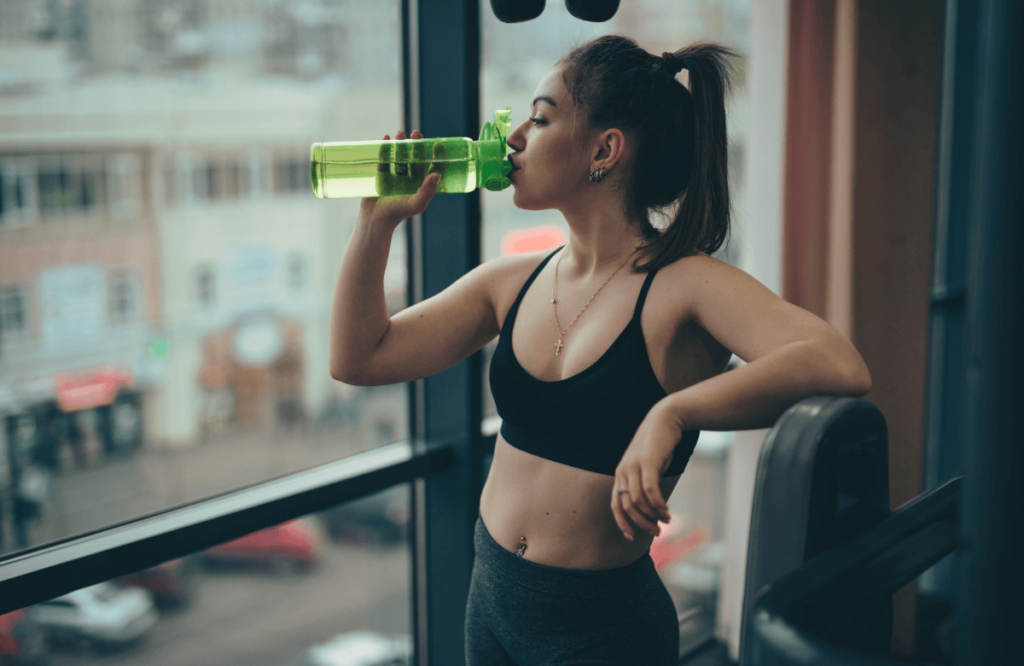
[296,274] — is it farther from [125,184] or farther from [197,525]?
[197,525]

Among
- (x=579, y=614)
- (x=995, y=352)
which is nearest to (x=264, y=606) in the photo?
(x=579, y=614)

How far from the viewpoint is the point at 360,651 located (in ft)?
6.13

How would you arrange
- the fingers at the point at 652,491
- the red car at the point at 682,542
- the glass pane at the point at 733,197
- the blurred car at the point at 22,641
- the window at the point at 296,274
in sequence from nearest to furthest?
the fingers at the point at 652,491
the blurred car at the point at 22,641
the glass pane at the point at 733,197
the window at the point at 296,274
the red car at the point at 682,542

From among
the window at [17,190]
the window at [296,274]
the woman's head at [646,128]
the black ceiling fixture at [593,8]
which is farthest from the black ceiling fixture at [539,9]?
the window at [296,274]

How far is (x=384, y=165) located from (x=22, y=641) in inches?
35.2

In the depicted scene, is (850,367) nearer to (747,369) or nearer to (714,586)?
(747,369)

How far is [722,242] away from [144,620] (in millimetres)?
1172

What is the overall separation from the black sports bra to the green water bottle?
0.22 meters

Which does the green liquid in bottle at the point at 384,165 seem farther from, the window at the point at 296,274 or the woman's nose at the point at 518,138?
the window at the point at 296,274

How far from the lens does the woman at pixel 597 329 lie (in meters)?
0.85

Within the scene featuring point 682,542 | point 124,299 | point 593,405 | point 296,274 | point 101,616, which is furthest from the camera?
point 682,542

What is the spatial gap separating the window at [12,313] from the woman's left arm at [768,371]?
0.99 m

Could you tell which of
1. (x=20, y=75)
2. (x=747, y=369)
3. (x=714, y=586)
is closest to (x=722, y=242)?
(x=747, y=369)

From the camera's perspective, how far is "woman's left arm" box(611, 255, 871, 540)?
0.70 metres
